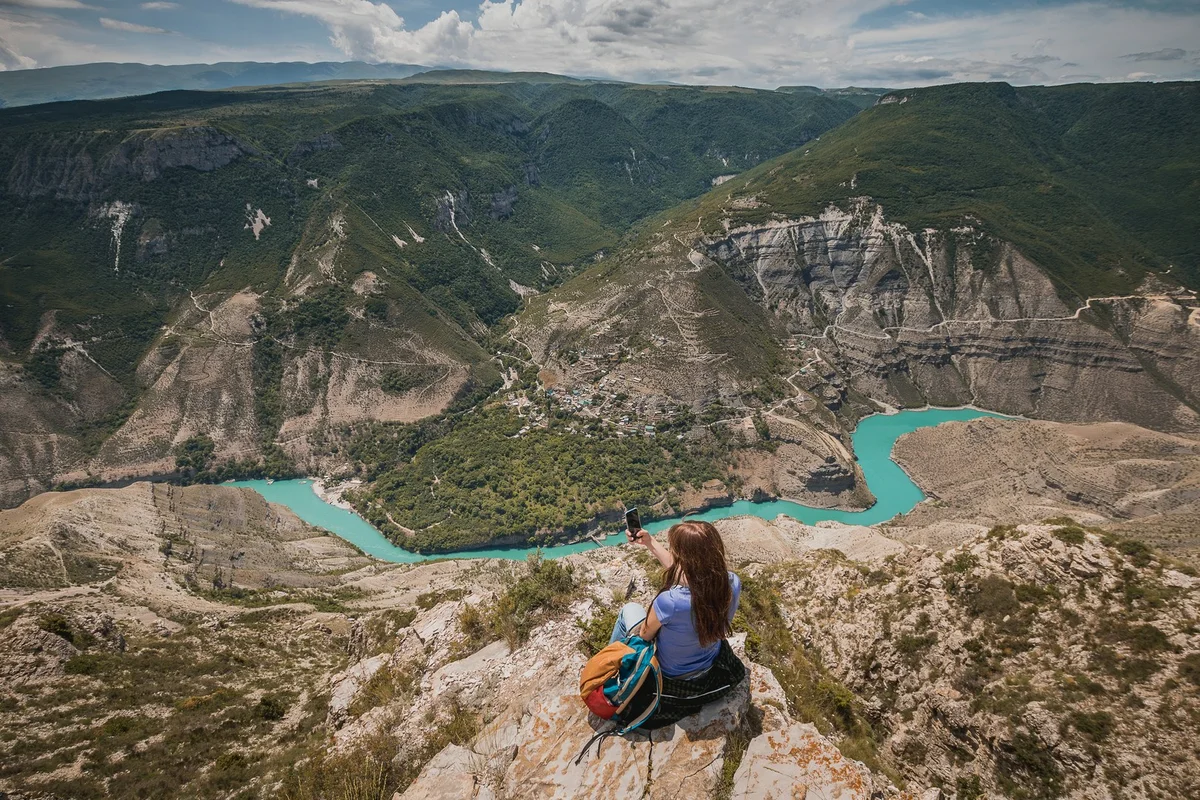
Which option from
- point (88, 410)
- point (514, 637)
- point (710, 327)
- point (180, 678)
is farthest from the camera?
point (710, 327)

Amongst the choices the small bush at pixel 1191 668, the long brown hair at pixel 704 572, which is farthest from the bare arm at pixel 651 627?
the small bush at pixel 1191 668

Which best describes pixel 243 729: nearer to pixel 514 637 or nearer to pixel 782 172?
pixel 514 637

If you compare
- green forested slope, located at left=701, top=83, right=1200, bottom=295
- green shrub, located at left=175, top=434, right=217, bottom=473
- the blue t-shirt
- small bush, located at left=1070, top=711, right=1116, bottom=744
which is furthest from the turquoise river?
the blue t-shirt

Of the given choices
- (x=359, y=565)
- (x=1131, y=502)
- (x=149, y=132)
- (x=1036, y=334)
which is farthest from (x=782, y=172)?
(x=149, y=132)

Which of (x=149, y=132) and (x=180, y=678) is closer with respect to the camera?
(x=180, y=678)

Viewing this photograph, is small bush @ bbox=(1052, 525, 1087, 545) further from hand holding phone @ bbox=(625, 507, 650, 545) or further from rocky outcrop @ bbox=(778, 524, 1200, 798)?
hand holding phone @ bbox=(625, 507, 650, 545)

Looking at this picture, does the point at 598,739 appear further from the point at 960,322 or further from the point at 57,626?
the point at 960,322

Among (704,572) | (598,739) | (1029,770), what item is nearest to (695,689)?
(598,739)
